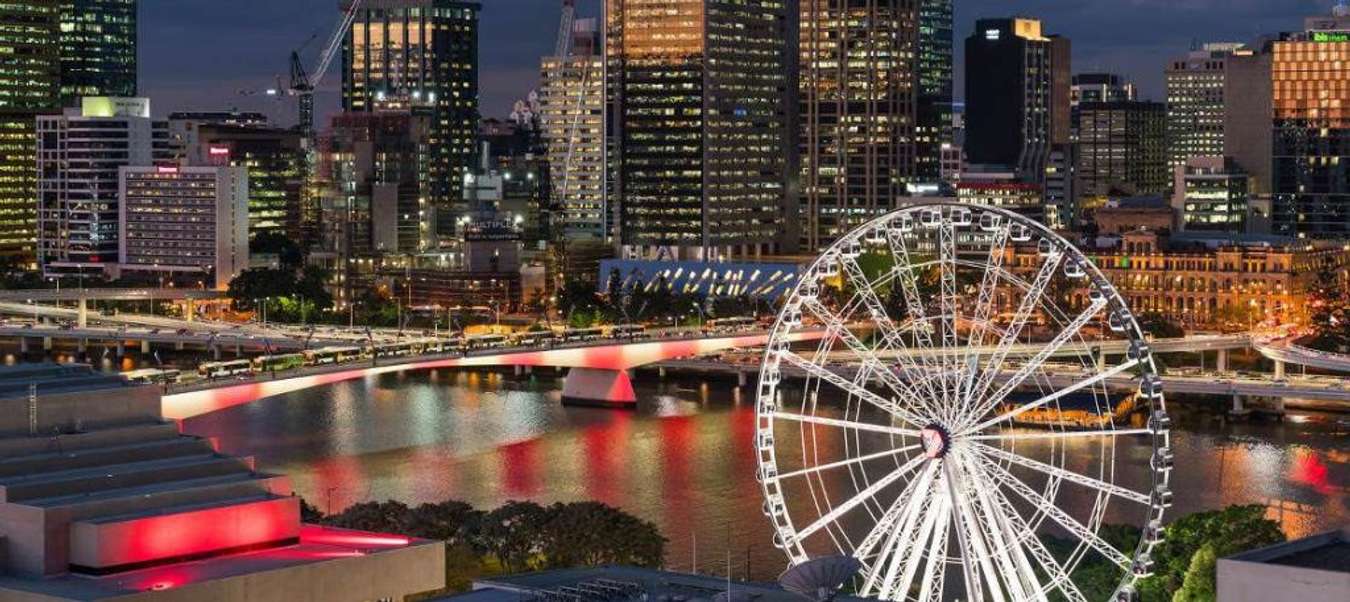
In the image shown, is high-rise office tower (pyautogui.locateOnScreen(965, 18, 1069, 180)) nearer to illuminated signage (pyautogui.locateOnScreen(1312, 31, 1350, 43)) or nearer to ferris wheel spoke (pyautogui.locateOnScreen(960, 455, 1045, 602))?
illuminated signage (pyautogui.locateOnScreen(1312, 31, 1350, 43))

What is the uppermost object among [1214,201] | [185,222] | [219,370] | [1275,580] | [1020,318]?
[1214,201]

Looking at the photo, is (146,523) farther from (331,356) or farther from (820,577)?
(331,356)

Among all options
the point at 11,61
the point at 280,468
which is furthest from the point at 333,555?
the point at 11,61

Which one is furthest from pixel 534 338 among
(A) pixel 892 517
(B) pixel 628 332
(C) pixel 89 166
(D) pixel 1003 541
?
(C) pixel 89 166

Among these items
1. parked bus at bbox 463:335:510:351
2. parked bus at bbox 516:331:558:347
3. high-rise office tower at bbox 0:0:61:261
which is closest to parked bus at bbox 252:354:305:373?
parked bus at bbox 463:335:510:351

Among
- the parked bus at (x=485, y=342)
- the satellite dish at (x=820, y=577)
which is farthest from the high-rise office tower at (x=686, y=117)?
the satellite dish at (x=820, y=577)

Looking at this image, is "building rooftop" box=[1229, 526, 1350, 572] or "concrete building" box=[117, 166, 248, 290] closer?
"building rooftop" box=[1229, 526, 1350, 572]
